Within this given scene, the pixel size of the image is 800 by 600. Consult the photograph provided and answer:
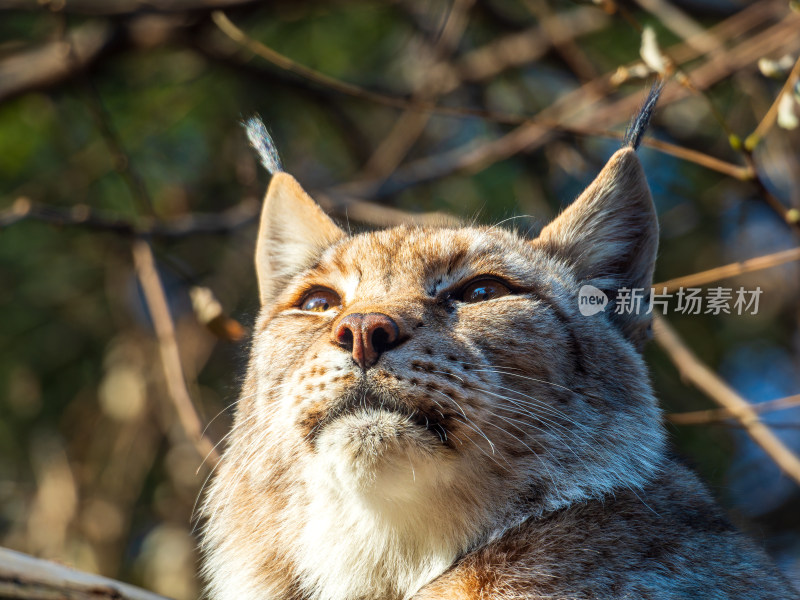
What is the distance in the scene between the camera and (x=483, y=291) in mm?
Answer: 4547

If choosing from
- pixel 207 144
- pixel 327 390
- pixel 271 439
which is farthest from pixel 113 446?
pixel 327 390

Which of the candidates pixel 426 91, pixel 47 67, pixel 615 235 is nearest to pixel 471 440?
pixel 615 235

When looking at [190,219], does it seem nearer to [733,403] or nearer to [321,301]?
[321,301]

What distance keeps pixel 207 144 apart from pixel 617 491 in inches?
275

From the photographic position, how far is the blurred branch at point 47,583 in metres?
3.14

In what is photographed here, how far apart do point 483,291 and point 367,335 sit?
3.34ft

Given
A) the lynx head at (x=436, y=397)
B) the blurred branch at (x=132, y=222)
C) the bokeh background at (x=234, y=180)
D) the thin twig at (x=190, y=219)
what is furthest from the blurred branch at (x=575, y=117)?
the lynx head at (x=436, y=397)

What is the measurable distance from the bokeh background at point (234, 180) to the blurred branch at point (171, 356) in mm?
958

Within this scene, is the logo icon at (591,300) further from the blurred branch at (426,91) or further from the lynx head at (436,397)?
the blurred branch at (426,91)

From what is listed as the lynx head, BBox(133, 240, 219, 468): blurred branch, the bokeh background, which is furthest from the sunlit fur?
the bokeh background

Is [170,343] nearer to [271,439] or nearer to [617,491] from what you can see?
[271,439]

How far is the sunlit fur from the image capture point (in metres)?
3.74

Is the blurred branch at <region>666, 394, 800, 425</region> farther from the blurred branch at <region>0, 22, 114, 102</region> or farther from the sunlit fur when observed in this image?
the blurred branch at <region>0, 22, 114, 102</region>

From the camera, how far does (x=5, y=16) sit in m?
9.29
